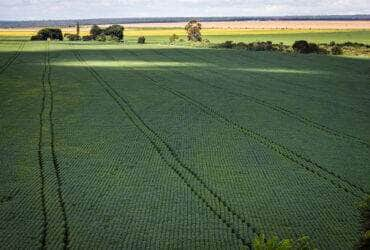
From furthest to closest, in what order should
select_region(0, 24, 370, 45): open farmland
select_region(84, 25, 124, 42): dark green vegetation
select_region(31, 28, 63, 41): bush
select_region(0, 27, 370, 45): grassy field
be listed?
select_region(84, 25, 124, 42): dark green vegetation < select_region(0, 24, 370, 45): open farmland < select_region(0, 27, 370, 45): grassy field < select_region(31, 28, 63, 41): bush

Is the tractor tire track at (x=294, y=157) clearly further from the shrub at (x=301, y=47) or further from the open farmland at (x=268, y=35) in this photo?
the open farmland at (x=268, y=35)

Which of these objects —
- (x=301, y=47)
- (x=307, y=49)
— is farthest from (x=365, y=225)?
(x=301, y=47)

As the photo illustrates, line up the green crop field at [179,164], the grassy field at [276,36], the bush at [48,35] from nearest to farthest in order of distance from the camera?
the green crop field at [179,164] → the bush at [48,35] → the grassy field at [276,36]

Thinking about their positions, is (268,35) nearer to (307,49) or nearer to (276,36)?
(276,36)

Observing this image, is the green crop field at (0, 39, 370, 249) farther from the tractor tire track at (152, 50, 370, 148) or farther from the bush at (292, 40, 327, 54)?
the bush at (292, 40, 327, 54)

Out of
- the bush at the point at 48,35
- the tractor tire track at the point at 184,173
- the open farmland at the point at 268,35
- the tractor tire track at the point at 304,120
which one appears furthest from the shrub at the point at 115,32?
the tractor tire track at the point at 184,173

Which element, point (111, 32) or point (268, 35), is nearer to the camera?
point (111, 32)

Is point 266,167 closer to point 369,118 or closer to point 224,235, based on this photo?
point 224,235

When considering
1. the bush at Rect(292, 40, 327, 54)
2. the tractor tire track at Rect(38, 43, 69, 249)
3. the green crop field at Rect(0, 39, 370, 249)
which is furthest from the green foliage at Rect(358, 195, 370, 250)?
the bush at Rect(292, 40, 327, 54)
